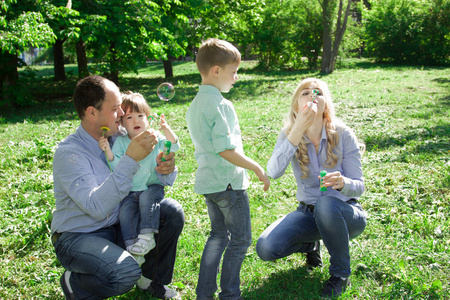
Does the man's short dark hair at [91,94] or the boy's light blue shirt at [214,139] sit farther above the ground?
the man's short dark hair at [91,94]

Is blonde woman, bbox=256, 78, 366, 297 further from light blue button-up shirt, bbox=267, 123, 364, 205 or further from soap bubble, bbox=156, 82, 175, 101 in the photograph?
soap bubble, bbox=156, 82, 175, 101

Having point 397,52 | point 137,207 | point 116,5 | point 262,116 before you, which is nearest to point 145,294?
point 137,207

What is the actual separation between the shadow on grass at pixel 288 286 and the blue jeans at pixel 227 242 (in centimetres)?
27

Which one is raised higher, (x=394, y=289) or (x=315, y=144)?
(x=315, y=144)

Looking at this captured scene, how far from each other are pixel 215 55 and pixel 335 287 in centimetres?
186

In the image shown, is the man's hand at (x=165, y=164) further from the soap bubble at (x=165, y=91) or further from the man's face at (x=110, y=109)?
the soap bubble at (x=165, y=91)

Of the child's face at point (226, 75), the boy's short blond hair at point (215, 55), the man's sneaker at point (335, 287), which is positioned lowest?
the man's sneaker at point (335, 287)

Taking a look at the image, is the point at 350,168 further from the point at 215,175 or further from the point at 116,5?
the point at 116,5

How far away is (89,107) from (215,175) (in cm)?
98

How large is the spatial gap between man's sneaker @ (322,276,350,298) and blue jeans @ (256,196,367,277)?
4 cm

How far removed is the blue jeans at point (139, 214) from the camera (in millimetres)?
2734

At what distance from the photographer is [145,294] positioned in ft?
9.93

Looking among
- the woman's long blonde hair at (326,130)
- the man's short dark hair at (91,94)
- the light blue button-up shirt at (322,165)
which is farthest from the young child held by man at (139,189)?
the woman's long blonde hair at (326,130)

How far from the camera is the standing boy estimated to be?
8.45 feet
